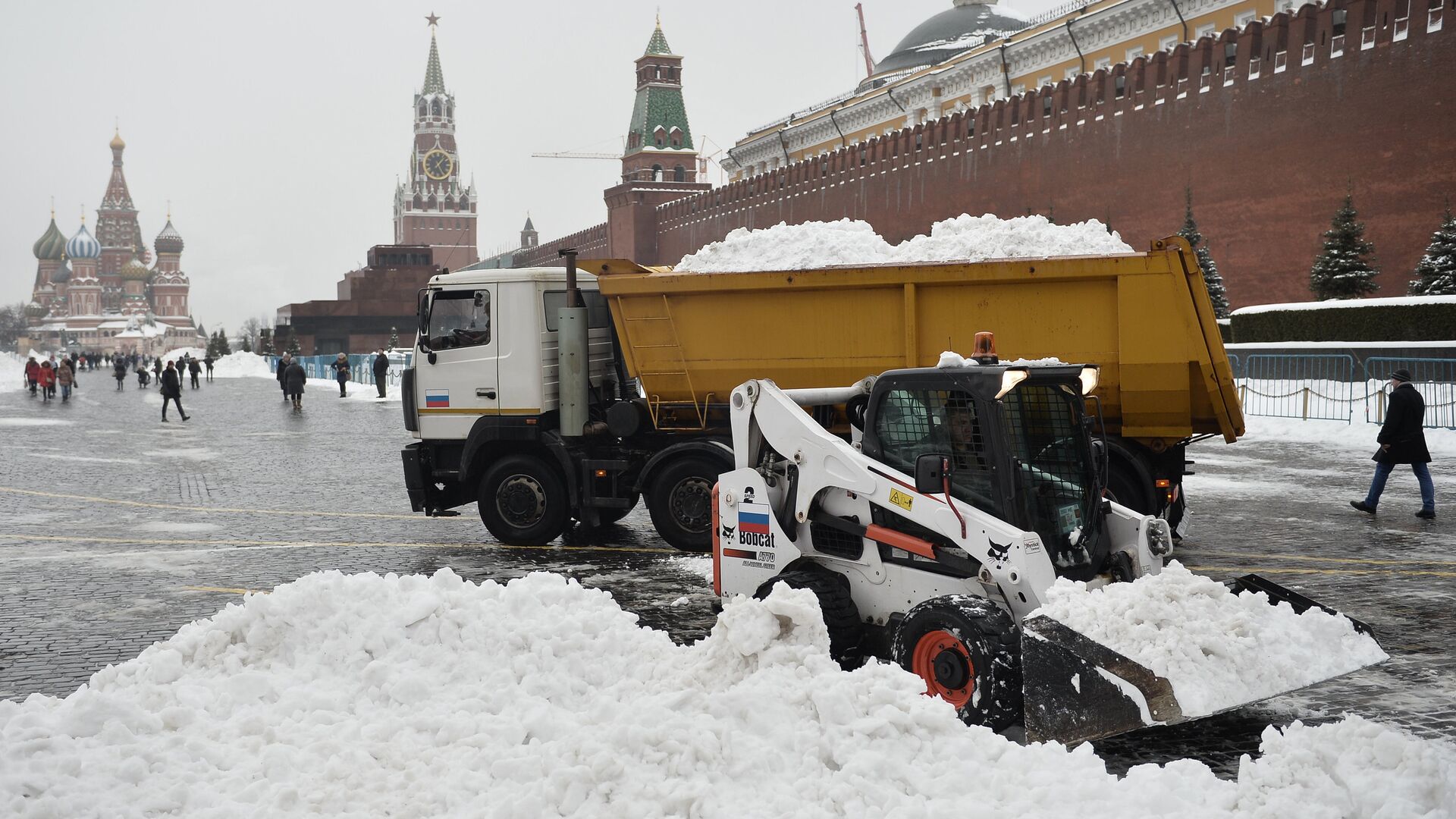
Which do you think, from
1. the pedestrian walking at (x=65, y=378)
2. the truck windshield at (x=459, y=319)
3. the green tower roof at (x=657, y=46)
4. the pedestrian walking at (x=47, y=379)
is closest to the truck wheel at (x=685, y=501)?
the truck windshield at (x=459, y=319)

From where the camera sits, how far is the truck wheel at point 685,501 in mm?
9953

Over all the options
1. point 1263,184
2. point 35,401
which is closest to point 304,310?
point 35,401

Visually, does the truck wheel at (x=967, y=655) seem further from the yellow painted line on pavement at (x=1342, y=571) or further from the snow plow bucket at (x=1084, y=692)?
the yellow painted line on pavement at (x=1342, y=571)

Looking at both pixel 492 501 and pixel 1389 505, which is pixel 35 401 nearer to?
pixel 492 501

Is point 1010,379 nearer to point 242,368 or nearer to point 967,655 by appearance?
point 967,655

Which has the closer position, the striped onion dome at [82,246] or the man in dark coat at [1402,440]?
the man in dark coat at [1402,440]

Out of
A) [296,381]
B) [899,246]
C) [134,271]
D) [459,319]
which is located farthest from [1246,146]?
[134,271]

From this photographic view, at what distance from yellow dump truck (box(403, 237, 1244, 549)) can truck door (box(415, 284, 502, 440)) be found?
0.01m

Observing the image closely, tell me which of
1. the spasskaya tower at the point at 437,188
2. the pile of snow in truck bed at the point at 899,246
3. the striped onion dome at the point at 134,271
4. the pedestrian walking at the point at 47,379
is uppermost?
the spasskaya tower at the point at 437,188

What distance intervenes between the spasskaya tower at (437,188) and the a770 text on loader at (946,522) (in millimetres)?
151243

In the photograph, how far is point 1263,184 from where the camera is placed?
108 feet

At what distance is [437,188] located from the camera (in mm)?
160500

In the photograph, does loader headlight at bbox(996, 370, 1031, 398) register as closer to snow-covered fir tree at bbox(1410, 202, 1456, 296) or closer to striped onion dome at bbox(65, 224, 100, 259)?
snow-covered fir tree at bbox(1410, 202, 1456, 296)

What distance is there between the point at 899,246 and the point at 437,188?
15715cm
